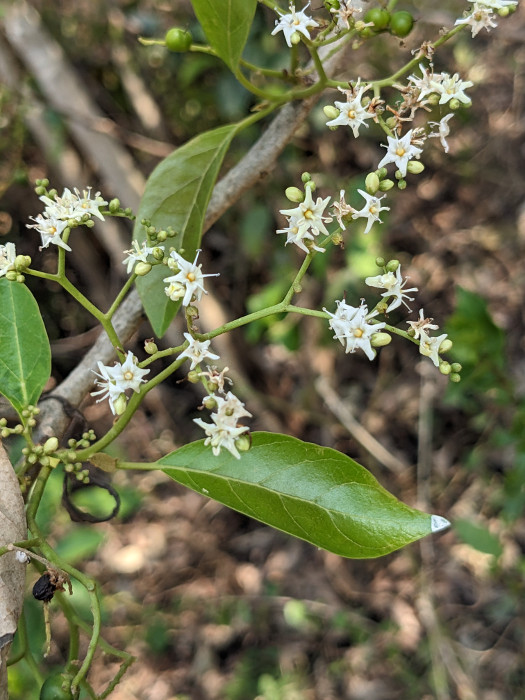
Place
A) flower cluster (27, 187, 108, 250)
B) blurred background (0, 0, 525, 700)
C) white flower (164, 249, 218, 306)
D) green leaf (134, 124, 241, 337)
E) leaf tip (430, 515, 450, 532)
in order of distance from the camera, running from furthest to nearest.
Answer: blurred background (0, 0, 525, 700) → green leaf (134, 124, 241, 337) → flower cluster (27, 187, 108, 250) → white flower (164, 249, 218, 306) → leaf tip (430, 515, 450, 532)

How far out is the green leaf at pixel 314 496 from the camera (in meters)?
1.02

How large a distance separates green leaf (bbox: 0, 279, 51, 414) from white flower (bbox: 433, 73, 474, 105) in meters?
0.80

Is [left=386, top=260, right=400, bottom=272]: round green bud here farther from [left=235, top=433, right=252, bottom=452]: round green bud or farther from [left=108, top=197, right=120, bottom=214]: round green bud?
[left=108, top=197, right=120, bottom=214]: round green bud

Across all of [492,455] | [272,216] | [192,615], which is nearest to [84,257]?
[272,216]

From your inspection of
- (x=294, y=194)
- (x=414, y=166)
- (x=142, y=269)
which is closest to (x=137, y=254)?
(x=142, y=269)

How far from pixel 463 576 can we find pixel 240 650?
122cm

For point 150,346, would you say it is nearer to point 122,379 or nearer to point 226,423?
point 122,379

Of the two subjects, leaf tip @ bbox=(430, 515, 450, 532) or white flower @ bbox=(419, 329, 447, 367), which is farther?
white flower @ bbox=(419, 329, 447, 367)

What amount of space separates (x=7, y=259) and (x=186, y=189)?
37 cm

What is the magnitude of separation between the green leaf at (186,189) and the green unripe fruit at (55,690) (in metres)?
0.69

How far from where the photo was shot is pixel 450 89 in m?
1.19

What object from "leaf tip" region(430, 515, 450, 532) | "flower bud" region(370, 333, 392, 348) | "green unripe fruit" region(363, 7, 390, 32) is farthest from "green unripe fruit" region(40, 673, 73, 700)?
"green unripe fruit" region(363, 7, 390, 32)

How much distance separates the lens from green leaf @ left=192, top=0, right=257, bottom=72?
113 cm

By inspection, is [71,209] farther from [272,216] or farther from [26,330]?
[272,216]
